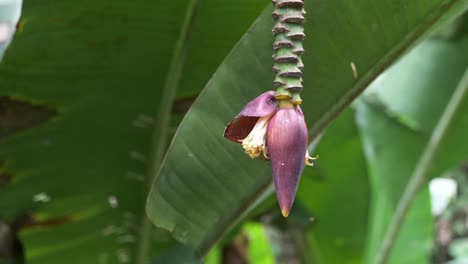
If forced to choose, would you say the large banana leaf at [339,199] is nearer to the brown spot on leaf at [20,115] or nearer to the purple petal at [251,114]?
the brown spot on leaf at [20,115]

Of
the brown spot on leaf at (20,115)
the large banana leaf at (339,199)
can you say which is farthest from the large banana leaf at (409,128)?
the brown spot on leaf at (20,115)

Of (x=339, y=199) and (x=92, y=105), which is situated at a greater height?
(x=92, y=105)

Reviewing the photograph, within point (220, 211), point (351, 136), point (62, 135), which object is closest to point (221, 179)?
point (220, 211)

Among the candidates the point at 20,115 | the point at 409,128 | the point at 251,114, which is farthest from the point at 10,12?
the point at 409,128

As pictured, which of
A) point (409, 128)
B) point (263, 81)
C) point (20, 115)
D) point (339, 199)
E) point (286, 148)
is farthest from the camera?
point (339, 199)

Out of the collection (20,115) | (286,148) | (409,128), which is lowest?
(409,128)

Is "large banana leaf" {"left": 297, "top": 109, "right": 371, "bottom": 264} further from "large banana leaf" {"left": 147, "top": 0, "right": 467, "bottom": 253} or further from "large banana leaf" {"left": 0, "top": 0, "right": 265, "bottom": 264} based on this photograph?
"large banana leaf" {"left": 147, "top": 0, "right": 467, "bottom": 253}

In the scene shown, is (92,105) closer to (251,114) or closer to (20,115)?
(20,115)
